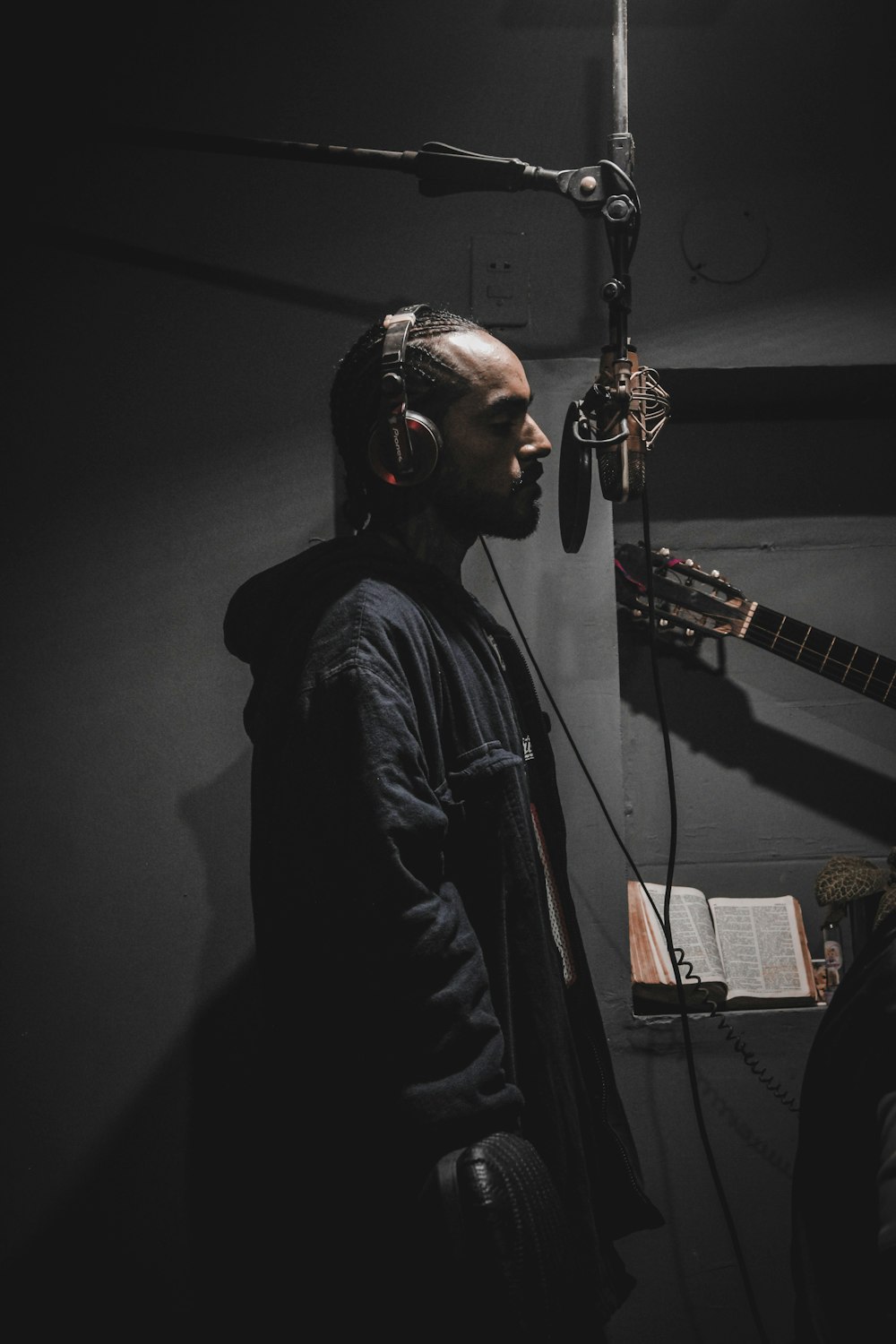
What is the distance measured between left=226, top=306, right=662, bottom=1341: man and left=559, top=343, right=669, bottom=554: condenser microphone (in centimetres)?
10

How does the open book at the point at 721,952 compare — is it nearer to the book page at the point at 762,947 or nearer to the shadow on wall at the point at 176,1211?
the book page at the point at 762,947

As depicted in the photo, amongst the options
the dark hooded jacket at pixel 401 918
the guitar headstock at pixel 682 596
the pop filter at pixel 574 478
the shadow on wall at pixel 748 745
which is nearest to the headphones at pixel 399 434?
the dark hooded jacket at pixel 401 918

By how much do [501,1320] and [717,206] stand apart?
210cm

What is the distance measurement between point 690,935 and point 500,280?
54.4 inches

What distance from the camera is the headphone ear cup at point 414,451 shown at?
1.36 metres

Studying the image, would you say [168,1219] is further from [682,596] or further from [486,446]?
[682,596]

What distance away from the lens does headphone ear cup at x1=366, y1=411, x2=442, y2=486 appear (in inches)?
53.6

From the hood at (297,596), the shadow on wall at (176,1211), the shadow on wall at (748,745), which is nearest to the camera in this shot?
the hood at (297,596)

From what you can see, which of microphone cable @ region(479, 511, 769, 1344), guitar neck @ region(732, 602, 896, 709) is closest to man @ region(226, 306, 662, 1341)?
microphone cable @ region(479, 511, 769, 1344)

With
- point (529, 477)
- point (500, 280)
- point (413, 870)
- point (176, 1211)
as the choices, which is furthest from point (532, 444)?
point (176, 1211)

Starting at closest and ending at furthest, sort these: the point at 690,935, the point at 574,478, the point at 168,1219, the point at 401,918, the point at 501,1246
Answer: the point at 501,1246
the point at 401,918
the point at 574,478
the point at 168,1219
the point at 690,935

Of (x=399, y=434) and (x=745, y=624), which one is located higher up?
(x=399, y=434)

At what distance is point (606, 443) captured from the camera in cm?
151

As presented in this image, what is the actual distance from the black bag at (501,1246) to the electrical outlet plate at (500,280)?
1642 mm
